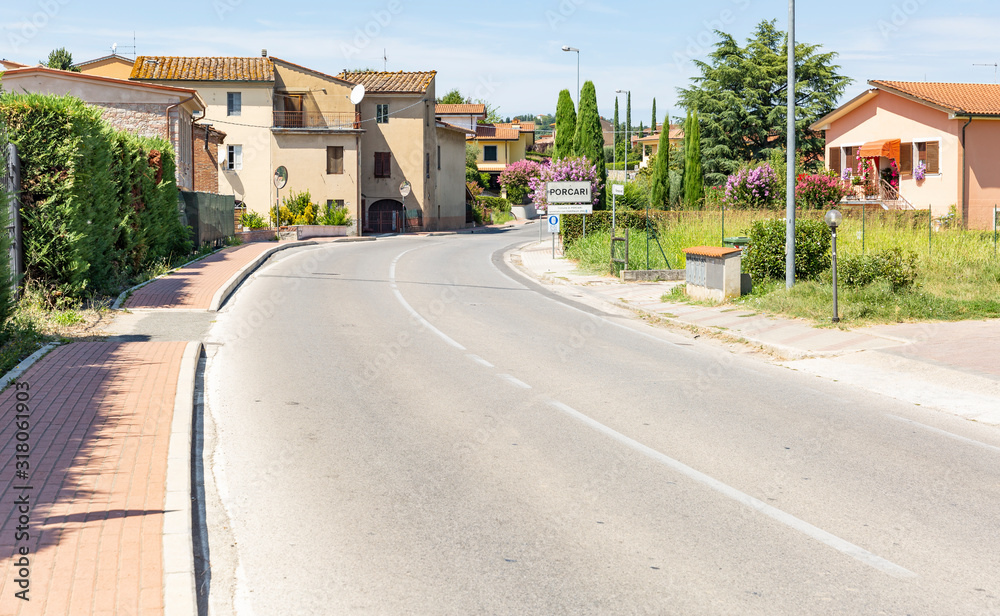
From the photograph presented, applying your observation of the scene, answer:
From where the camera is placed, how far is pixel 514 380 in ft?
34.7

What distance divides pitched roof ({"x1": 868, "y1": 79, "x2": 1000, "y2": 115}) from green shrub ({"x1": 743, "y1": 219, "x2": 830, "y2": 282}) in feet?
70.2

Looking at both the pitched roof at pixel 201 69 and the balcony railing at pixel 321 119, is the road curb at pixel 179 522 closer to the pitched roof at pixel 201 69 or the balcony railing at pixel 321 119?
the pitched roof at pixel 201 69

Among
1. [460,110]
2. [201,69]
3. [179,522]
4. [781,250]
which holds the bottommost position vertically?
[179,522]

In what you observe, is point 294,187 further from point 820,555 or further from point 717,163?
point 820,555

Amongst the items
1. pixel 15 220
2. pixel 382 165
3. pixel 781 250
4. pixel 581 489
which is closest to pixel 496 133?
pixel 382 165

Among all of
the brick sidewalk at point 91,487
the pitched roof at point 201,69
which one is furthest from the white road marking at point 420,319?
the pitched roof at point 201,69

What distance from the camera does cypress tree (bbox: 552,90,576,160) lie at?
52.2 m

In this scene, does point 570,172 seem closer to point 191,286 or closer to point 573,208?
point 573,208

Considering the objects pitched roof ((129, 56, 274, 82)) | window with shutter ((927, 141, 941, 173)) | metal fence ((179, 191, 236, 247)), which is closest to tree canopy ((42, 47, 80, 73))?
pitched roof ((129, 56, 274, 82))

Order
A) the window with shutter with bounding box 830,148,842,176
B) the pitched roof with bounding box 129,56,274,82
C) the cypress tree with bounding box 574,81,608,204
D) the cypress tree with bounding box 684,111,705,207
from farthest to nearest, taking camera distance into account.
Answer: the pitched roof with bounding box 129,56,274,82 < the cypress tree with bounding box 684,111,705,207 < the cypress tree with bounding box 574,81,608,204 < the window with shutter with bounding box 830,148,842,176

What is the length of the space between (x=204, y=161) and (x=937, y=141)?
3419 centimetres

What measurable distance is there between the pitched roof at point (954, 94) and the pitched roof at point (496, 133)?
57.3 m

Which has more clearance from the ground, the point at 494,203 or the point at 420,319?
the point at 494,203

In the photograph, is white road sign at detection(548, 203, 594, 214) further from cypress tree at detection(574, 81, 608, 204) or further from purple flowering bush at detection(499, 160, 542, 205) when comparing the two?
purple flowering bush at detection(499, 160, 542, 205)
